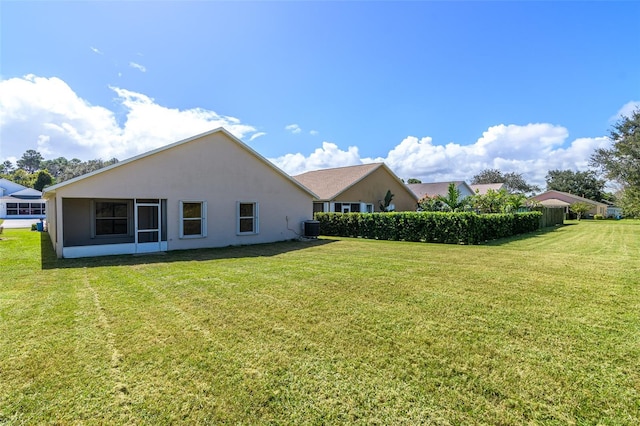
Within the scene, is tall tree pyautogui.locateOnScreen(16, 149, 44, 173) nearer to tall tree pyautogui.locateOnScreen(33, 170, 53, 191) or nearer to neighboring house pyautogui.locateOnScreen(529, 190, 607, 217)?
tall tree pyautogui.locateOnScreen(33, 170, 53, 191)

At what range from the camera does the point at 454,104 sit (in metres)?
19.8

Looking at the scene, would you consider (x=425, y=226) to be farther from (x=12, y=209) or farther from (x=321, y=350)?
(x=12, y=209)

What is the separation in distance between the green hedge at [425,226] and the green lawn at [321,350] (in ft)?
24.8

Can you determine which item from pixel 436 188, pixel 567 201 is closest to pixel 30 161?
pixel 436 188

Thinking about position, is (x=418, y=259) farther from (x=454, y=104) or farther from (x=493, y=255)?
(x=454, y=104)

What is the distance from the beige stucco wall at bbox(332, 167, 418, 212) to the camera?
79.3 ft

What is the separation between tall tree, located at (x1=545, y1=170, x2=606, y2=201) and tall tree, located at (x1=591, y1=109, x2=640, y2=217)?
34175 millimetres

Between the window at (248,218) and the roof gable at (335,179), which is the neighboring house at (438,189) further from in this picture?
the window at (248,218)

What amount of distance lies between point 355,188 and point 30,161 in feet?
444

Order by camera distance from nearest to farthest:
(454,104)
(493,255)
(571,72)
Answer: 1. (493,255)
2. (571,72)
3. (454,104)

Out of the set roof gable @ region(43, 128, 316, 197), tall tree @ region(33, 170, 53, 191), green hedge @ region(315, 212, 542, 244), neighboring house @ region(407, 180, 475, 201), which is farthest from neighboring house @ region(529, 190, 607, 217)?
tall tree @ region(33, 170, 53, 191)

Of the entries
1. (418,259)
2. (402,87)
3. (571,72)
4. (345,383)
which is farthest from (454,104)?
(345,383)

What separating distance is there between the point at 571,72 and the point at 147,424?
68.2ft

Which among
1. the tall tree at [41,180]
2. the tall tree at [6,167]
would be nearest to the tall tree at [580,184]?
the tall tree at [41,180]
